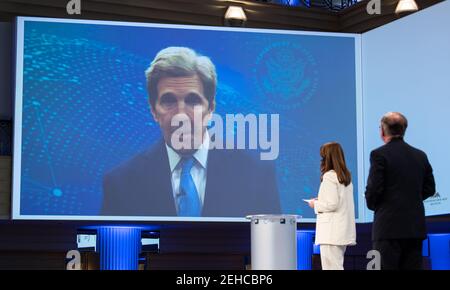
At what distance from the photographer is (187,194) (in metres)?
9.25

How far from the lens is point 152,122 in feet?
30.4

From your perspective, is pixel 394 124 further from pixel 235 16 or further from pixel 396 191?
pixel 235 16

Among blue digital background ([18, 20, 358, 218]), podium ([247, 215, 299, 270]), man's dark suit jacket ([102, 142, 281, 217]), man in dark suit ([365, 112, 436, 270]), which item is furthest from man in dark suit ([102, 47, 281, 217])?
man in dark suit ([365, 112, 436, 270])

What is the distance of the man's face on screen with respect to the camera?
367 inches

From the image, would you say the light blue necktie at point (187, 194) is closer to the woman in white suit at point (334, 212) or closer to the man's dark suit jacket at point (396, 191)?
the woman in white suit at point (334, 212)

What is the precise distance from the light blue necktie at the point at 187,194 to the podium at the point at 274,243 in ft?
10.0

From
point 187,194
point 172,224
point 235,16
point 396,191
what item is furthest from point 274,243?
point 235,16

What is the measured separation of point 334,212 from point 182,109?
13.8 ft

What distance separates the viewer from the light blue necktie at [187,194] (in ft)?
30.2

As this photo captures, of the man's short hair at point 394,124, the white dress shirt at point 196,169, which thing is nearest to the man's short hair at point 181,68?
the white dress shirt at point 196,169

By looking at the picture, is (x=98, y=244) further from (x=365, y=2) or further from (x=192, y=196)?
(x=365, y=2)

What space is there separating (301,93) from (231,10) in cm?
133

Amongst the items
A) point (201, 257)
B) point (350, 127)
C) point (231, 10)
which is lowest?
point (201, 257)
